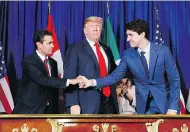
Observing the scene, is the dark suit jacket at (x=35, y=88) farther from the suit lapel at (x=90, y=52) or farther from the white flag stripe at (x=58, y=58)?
the white flag stripe at (x=58, y=58)

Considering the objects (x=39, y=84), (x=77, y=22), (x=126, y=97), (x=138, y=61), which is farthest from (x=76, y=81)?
(x=77, y=22)

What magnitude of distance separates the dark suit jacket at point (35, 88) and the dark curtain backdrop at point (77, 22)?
1.63 metres

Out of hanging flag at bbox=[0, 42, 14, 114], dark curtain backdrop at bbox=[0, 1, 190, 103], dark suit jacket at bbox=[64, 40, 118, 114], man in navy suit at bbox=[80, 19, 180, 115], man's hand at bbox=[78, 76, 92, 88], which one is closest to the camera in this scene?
man in navy suit at bbox=[80, 19, 180, 115]

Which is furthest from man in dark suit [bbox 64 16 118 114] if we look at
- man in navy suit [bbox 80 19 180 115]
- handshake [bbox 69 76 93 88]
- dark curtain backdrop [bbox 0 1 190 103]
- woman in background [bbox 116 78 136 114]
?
dark curtain backdrop [bbox 0 1 190 103]

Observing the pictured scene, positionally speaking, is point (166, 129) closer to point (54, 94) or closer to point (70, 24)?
point (54, 94)

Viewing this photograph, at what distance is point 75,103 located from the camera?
171 inches

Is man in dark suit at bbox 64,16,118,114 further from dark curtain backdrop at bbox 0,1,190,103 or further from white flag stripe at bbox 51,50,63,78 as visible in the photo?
dark curtain backdrop at bbox 0,1,190,103

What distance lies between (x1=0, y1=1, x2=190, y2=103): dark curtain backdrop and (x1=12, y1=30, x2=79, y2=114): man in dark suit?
154cm

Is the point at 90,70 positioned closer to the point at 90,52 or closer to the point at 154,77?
the point at 90,52

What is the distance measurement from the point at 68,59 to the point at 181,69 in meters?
2.49

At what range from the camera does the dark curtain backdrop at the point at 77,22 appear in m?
6.43

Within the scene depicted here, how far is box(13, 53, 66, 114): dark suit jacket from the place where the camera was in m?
4.61

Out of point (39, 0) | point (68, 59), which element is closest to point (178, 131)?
point (68, 59)

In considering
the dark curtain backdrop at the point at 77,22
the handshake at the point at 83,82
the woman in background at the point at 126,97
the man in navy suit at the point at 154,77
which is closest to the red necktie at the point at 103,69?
the handshake at the point at 83,82
